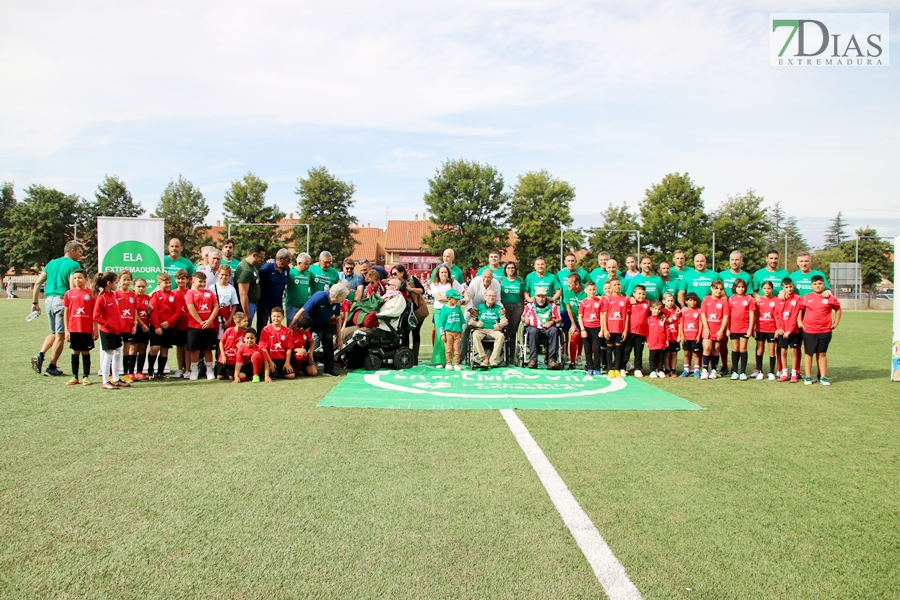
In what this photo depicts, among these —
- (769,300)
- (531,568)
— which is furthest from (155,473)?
(769,300)

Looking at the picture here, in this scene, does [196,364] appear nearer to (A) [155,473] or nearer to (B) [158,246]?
(B) [158,246]

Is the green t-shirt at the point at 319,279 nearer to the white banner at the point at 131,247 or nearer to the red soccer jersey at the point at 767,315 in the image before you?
the white banner at the point at 131,247

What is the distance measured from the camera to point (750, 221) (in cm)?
4697

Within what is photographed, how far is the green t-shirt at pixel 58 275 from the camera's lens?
8109 mm

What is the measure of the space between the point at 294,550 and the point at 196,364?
602cm

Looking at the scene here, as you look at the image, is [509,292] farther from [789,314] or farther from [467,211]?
[467,211]

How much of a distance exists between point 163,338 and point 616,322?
6492 millimetres

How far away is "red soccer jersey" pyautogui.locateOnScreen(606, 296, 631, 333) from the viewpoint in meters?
8.95

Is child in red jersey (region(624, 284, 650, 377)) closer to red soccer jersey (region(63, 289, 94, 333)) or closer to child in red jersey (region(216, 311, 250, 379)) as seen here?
child in red jersey (region(216, 311, 250, 379))

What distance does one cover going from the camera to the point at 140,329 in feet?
26.4

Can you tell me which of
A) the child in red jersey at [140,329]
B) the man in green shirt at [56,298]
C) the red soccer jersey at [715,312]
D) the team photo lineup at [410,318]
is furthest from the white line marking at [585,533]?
the man in green shirt at [56,298]

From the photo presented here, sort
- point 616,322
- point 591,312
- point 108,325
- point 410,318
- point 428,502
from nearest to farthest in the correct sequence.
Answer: point 428,502
point 108,325
point 616,322
point 591,312
point 410,318

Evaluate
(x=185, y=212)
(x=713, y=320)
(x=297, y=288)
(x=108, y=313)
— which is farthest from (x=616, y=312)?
(x=185, y=212)

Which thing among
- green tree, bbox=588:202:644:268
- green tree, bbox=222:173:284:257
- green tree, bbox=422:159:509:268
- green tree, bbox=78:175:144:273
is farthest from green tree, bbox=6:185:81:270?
green tree, bbox=588:202:644:268
